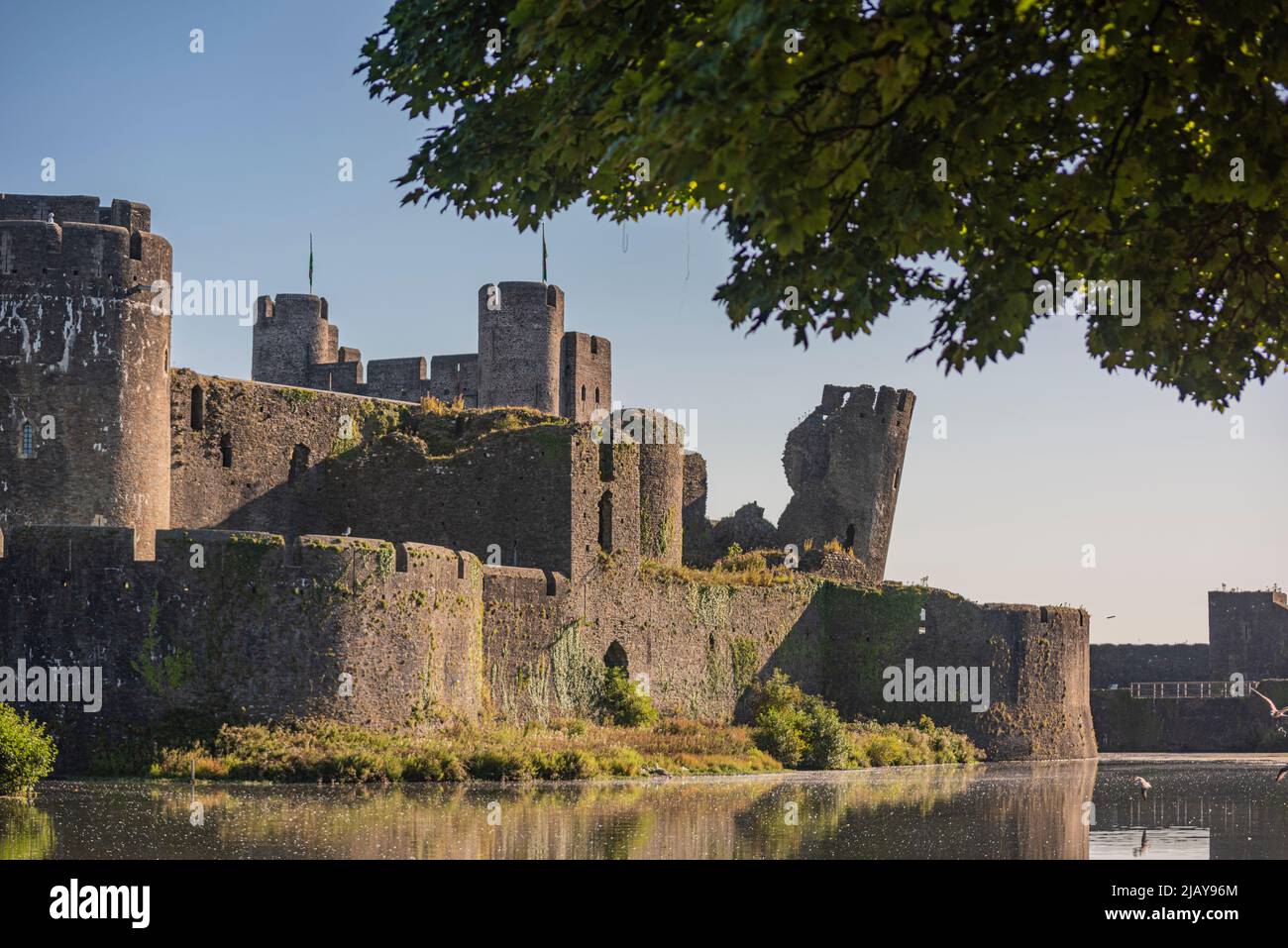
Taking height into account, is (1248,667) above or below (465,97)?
below

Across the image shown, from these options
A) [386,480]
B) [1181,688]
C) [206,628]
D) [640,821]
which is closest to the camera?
[640,821]

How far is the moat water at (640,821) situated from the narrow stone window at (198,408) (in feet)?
44.0

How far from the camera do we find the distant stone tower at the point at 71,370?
35062mm

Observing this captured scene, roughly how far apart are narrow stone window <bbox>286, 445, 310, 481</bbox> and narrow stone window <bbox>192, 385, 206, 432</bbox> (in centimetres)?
291

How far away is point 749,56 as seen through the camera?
12148 millimetres

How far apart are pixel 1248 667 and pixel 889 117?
213ft

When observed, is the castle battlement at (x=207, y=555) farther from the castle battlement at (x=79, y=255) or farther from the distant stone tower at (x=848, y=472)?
the distant stone tower at (x=848, y=472)

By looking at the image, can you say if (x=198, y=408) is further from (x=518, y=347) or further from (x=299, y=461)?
(x=518, y=347)

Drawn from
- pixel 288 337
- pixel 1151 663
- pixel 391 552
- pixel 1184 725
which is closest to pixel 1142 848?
pixel 391 552

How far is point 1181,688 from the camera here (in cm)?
6994

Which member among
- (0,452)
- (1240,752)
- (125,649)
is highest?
(0,452)

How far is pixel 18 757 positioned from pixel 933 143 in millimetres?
17977
